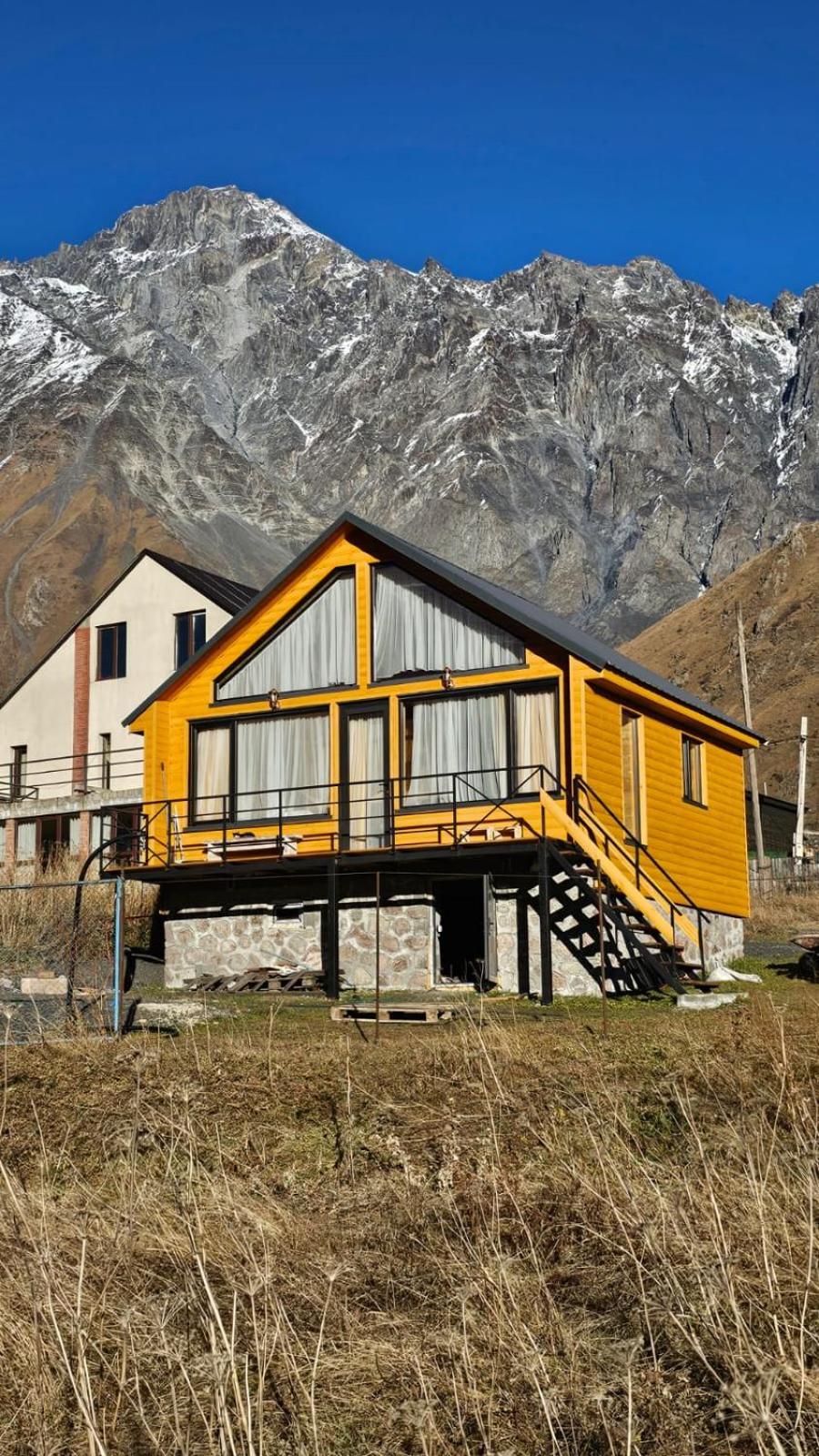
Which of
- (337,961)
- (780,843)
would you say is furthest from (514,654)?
Result: (780,843)

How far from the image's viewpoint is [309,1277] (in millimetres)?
7543

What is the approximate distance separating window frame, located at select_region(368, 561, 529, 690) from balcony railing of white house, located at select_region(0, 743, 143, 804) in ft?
52.4

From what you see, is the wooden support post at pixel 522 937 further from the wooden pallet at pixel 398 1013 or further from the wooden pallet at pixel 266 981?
the wooden pallet at pixel 398 1013

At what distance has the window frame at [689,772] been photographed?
27672 millimetres

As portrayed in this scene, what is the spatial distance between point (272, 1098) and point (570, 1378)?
579 centimetres

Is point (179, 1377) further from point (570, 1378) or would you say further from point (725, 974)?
point (725, 974)

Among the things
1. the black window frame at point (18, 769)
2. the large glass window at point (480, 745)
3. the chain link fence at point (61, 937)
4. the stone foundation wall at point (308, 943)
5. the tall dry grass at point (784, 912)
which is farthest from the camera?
the black window frame at point (18, 769)

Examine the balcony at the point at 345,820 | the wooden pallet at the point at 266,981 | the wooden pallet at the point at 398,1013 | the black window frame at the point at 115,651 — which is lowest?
the wooden pallet at the point at 398,1013

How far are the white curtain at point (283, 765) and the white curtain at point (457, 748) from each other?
5.68ft

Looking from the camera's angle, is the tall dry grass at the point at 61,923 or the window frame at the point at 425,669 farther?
the tall dry grass at the point at 61,923

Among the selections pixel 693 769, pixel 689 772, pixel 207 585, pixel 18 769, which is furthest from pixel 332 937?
pixel 18 769

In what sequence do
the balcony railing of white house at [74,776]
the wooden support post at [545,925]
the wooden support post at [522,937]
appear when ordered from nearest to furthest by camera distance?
the wooden support post at [545,925] < the wooden support post at [522,937] < the balcony railing of white house at [74,776]

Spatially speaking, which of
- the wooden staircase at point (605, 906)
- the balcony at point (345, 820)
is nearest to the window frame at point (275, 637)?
the balcony at point (345, 820)

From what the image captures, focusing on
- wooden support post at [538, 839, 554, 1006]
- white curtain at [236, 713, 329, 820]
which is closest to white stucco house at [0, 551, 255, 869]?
white curtain at [236, 713, 329, 820]
